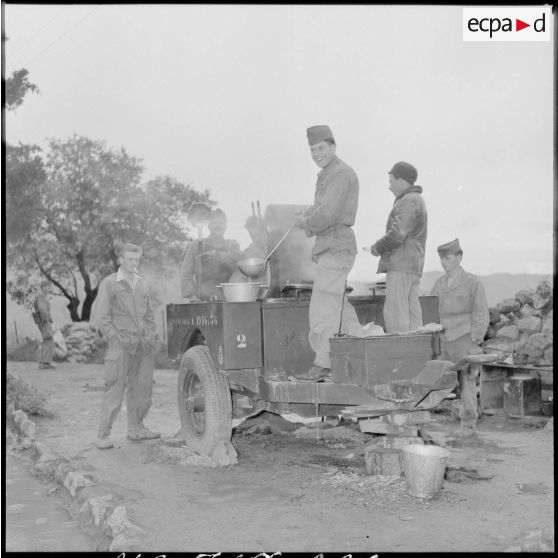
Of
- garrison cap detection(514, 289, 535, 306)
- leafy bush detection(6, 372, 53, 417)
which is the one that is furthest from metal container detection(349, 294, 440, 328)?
garrison cap detection(514, 289, 535, 306)

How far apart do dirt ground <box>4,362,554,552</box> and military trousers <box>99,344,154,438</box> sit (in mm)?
312

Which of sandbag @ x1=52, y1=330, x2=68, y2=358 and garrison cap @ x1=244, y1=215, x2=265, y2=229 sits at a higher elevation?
garrison cap @ x1=244, y1=215, x2=265, y2=229

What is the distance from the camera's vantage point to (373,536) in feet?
12.3

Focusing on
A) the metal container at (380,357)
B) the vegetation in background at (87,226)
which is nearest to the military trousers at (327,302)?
the metal container at (380,357)

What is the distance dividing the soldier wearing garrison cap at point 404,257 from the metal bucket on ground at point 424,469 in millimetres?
944

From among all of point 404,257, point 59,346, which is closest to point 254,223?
point 404,257

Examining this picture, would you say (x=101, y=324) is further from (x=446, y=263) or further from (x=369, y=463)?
(x=446, y=263)

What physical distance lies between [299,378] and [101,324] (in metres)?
2.52

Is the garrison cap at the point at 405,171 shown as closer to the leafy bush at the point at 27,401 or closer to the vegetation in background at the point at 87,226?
the leafy bush at the point at 27,401

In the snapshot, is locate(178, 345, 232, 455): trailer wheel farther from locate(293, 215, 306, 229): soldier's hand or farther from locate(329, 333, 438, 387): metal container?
locate(293, 215, 306, 229): soldier's hand

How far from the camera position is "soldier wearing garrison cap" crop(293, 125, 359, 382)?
4.59 metres

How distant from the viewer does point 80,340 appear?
1788 centimetres

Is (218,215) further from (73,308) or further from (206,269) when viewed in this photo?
(73,308)

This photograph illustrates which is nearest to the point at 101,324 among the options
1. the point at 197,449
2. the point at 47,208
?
the point at 197,449
